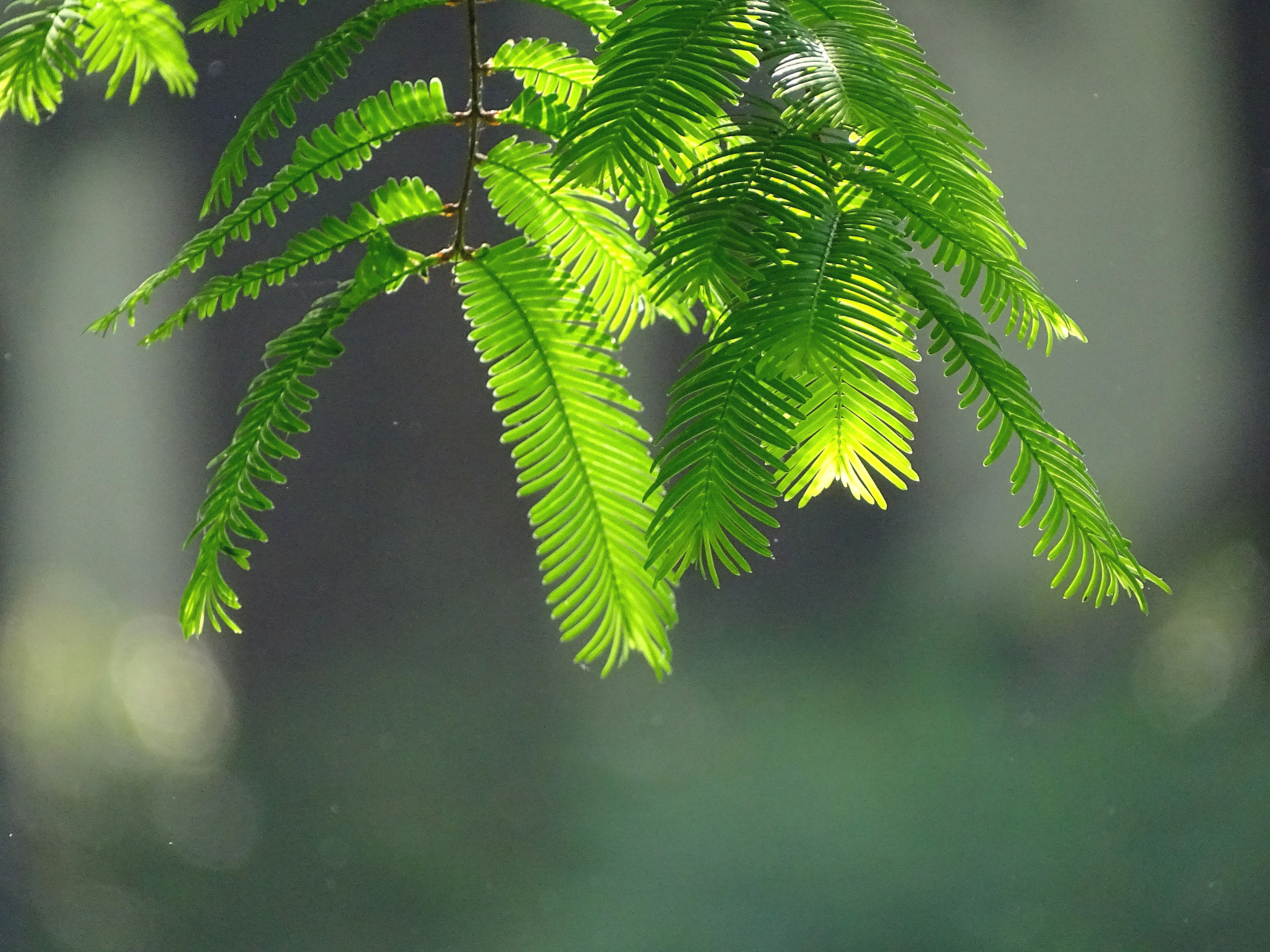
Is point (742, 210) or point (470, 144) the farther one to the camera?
point (470, 144)

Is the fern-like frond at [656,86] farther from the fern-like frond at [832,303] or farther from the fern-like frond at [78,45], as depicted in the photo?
the fern-like frond at [78,45]

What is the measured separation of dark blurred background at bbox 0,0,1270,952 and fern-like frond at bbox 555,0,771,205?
3.79 ft

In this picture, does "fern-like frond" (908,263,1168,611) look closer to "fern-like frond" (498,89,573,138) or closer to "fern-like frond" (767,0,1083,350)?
"fern-like frond" (767,0,1083,350)

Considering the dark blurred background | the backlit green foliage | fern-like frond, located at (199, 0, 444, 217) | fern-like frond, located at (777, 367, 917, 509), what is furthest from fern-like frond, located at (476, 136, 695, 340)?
the dark blurred background

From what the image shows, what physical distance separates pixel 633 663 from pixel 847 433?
1261mm

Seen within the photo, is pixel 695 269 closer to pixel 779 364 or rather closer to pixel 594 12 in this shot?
pixel 779 364

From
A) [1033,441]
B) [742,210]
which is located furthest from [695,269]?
[1033,441]

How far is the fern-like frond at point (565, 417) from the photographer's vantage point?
0.67 m

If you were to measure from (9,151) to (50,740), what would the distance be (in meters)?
0.88

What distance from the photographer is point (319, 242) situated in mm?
702

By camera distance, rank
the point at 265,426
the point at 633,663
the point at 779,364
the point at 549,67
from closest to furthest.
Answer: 1. the point at 779,364
2. the point at 265,426
3. the point at 549,67
4. the point at 633,663

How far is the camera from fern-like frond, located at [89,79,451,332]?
684 mm

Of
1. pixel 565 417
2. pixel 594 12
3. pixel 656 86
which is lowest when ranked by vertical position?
pixel 565 417

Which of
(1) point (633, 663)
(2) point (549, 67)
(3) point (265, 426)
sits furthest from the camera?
(1) point (633, 663)
